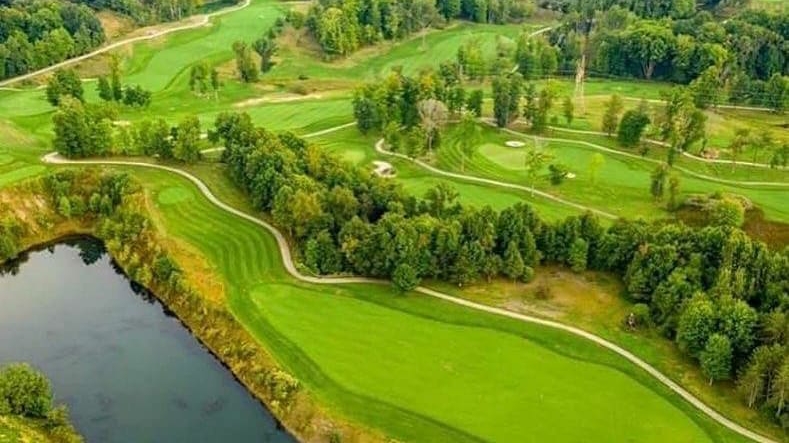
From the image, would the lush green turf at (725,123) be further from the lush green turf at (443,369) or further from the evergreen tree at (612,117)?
the lush green turf at (443,369)

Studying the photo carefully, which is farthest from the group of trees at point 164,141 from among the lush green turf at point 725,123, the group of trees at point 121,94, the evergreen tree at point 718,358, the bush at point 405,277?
the evergreen tree at point 718,358

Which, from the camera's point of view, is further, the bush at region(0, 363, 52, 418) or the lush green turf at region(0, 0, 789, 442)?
the lush green turf at region(0, 0, 789, 442)

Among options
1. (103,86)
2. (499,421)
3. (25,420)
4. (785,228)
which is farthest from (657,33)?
(25,420)

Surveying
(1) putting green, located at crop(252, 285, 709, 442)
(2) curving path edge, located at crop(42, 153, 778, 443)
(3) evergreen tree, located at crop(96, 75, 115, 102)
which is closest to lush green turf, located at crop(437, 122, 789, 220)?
(2) curving path edge, located at crop(42, 153, 778, 443)

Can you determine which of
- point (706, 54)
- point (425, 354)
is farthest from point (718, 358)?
point (706, 54)

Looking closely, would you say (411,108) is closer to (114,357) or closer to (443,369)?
(443,369)

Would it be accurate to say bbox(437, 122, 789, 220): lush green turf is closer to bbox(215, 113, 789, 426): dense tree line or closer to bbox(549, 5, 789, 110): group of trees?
bbox(215, 113, 789, 426): dense tree line

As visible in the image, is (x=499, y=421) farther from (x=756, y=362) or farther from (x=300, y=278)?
(x=300, y=278)
